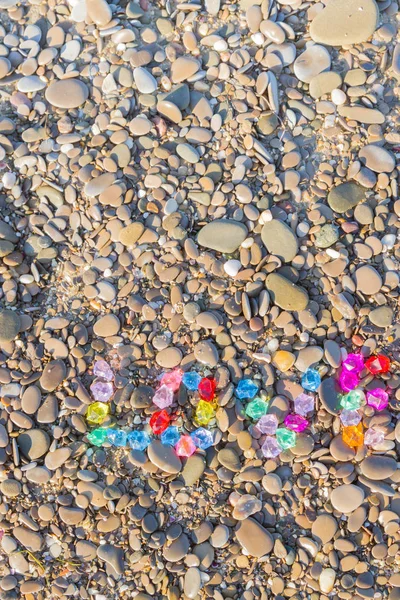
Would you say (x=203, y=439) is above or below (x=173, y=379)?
below

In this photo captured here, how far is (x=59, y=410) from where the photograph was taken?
2195 mm

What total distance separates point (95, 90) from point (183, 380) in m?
1.26

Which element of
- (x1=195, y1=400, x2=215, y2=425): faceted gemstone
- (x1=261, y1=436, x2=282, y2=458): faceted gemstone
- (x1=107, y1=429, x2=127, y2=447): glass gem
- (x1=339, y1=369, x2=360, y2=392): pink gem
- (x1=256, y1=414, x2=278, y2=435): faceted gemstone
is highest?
(x1=339, y1=369, x2=360, y2=392): pink gem

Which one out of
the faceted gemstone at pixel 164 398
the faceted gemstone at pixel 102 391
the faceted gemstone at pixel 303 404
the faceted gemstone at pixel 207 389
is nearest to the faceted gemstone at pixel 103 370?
the faceted gemstone at pixel 102 391

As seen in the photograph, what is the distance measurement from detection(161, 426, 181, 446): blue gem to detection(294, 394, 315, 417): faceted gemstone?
1.46 ft

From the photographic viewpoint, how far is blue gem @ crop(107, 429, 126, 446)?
2.15m

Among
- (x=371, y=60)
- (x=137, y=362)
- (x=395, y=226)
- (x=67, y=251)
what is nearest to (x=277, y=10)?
(x=371, y=60)

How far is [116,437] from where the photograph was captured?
7.06ft

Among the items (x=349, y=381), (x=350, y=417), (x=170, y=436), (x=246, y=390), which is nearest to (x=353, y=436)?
(x=350, y=417)

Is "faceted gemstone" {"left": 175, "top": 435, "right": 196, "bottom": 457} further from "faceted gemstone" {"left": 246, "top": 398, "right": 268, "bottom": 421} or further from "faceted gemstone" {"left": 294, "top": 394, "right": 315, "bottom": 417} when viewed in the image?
"faceted gemstone" {"left": 294, "top": 394, "right": 315, "bottom": 417}

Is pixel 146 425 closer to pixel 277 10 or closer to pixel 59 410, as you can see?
pixel 59 410

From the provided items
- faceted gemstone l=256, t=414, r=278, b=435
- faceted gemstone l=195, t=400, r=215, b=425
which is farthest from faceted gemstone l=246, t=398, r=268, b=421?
faceted gemstone l=195, t=400, r=215, b=425

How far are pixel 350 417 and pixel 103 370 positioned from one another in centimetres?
92

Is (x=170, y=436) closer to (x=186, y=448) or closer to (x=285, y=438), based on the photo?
(x=186, y=448)
